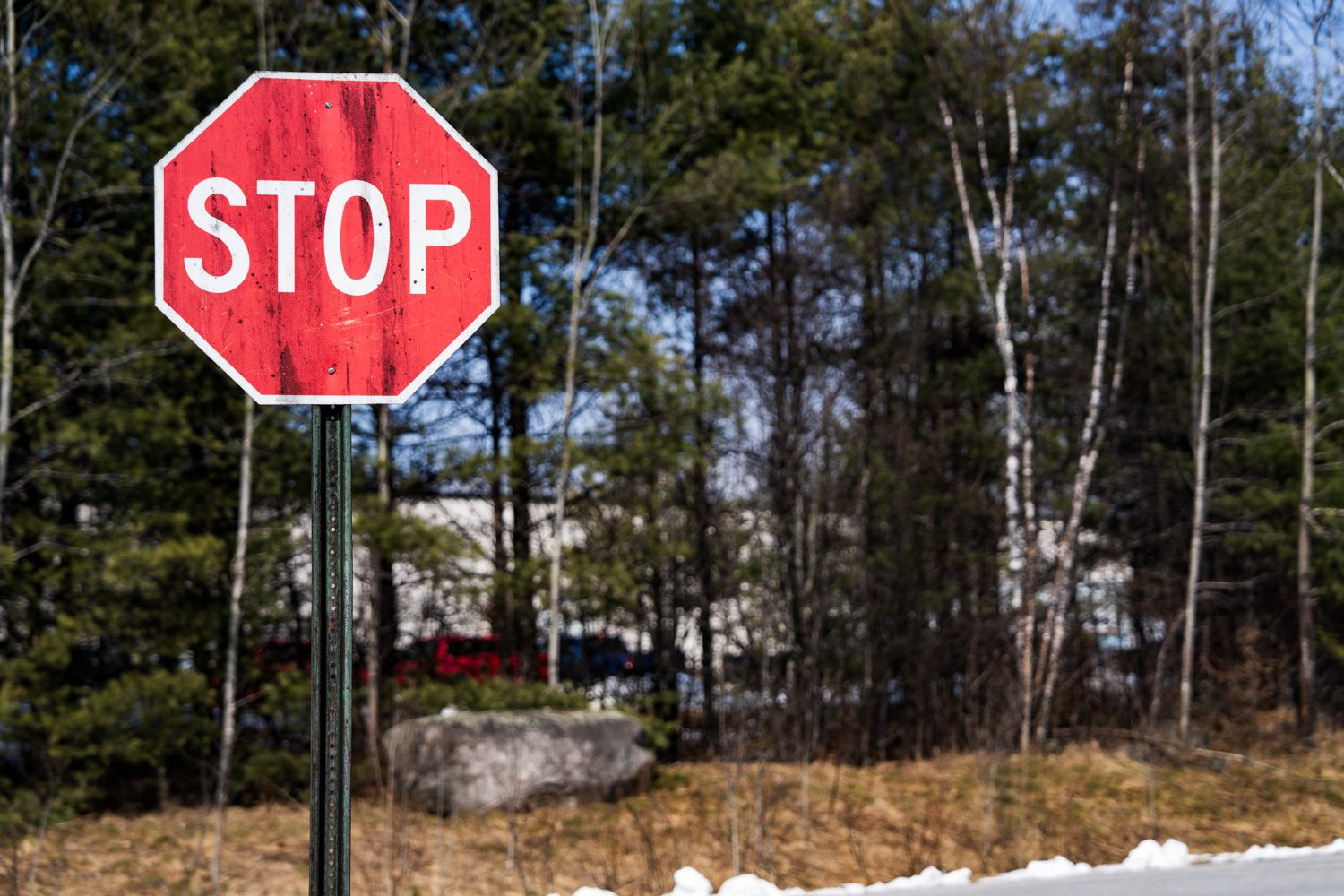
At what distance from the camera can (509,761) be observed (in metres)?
11.0

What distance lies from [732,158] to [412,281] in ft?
39.9

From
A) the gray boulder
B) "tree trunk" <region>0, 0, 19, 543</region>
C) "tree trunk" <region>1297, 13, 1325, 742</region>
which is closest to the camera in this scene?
"tree trunk" <region>0, 0, 19, 543</region>

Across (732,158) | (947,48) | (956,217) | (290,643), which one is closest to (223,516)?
(290,643)

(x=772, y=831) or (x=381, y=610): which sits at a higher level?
(x=381, y=610)

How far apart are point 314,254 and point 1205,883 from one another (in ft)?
12.4

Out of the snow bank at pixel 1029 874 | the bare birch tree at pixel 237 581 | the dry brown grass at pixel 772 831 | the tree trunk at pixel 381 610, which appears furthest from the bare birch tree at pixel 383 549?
the snow bank at pixel 1029 874

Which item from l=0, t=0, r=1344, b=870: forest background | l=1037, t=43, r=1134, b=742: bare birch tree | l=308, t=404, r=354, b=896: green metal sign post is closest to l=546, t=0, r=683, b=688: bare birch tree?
l=0, t=0, r=1344, b=870: forest background

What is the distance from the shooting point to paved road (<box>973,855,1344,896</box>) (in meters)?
4.23

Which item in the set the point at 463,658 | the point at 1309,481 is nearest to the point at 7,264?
the point at 463,658

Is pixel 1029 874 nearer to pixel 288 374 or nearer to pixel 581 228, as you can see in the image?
pixel 288 374

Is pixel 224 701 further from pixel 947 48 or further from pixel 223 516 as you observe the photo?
pixel 947 48

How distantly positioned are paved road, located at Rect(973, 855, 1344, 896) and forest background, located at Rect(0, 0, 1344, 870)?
5065 millimetres

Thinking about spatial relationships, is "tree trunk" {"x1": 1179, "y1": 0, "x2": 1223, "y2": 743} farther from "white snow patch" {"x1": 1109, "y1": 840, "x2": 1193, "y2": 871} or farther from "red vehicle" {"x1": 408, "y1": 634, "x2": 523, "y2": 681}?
"white snow patch" {"x1": 1109, "y1": 840, "x2": 1193, "y2": 871}

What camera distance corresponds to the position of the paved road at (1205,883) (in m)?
4.23
